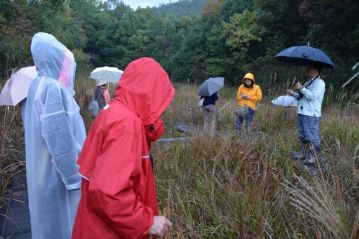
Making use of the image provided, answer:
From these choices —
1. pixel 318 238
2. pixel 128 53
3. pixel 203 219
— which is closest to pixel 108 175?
pixel 318 238

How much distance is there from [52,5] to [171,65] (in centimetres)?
3084

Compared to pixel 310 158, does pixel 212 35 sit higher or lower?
lower

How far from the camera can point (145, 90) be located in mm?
1813

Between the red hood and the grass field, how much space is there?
0.80m

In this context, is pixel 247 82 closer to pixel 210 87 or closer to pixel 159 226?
pixel 210 87

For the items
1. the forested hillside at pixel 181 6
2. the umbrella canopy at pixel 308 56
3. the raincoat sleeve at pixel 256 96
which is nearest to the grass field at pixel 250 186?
the umbrella canopy at pixel 308 56

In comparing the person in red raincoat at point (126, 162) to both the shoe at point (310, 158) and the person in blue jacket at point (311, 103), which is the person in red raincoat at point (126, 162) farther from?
the person in blue jacket at point (311, 103)

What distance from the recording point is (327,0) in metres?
18.6

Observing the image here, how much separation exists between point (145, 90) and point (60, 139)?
2.86 ft

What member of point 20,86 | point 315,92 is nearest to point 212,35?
point 315,92

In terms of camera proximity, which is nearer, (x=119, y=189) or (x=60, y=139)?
(x=119, y=189)

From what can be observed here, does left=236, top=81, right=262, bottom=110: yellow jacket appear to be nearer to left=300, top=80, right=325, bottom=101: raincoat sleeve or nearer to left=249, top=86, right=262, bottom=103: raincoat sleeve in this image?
left=249, top=86, right=262, bottom=103: raincoat sleeve

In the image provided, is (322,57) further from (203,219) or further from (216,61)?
(216,61)

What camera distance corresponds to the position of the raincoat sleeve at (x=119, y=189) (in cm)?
156
